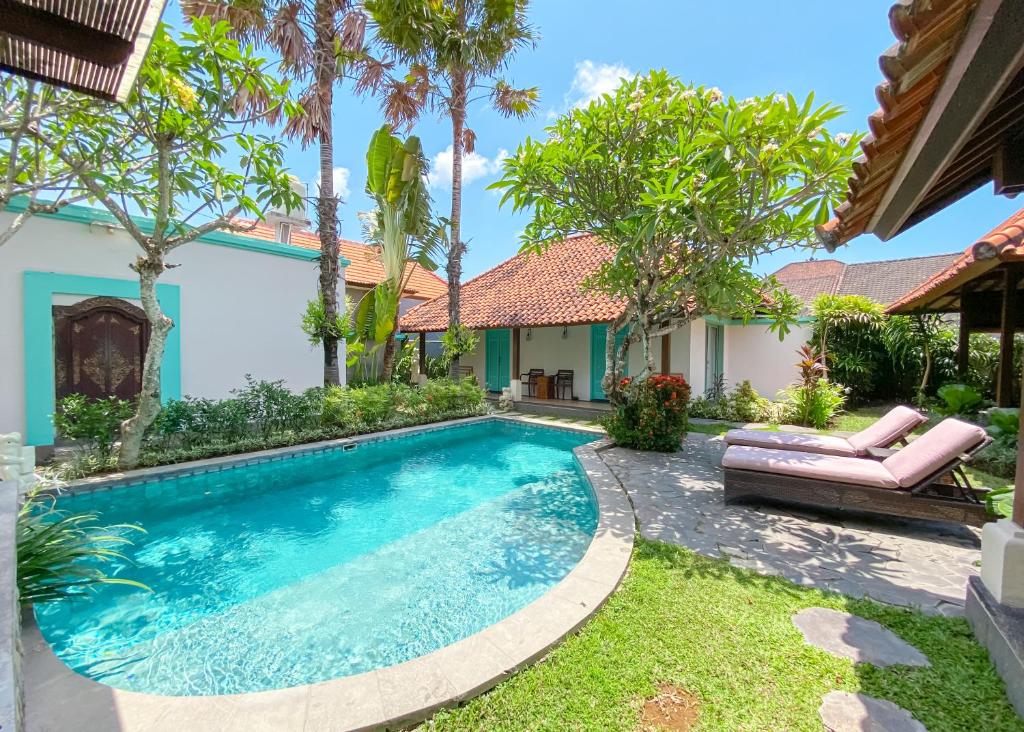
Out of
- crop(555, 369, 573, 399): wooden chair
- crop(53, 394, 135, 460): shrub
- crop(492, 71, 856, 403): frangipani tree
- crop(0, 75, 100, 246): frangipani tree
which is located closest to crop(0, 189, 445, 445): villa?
crop(0, 75, 100, 246): frangipani tree

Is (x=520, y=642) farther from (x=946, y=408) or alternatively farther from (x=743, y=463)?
(x=946, y=408)

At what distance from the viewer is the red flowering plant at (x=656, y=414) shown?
354 inches

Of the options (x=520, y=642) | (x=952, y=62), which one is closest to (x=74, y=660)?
(x=520, y=642)

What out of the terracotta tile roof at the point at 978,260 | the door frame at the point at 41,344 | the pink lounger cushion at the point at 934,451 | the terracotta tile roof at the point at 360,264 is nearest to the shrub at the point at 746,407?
the terracotta tile roof at the point at 978,260

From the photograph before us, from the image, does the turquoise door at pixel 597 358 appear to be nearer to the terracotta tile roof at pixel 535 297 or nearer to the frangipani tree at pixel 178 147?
the terracotta tile roof at pixel 535 297

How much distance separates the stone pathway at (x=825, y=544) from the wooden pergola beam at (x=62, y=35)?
631cm

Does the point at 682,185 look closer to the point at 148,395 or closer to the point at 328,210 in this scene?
the point at 328,210

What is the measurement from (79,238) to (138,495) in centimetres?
628

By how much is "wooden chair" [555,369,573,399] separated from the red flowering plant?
299 inches

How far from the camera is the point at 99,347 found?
9.71 metres

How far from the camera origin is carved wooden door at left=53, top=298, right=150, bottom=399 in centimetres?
923

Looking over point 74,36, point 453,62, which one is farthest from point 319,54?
point 74,36

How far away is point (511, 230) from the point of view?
938 cm

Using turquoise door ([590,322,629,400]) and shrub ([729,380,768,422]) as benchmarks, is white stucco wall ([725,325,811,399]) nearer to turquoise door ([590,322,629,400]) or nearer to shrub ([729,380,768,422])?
shrub ([729,380,768,422])
